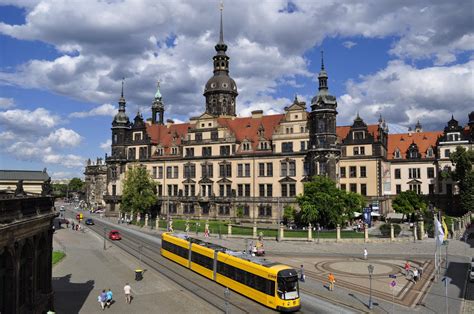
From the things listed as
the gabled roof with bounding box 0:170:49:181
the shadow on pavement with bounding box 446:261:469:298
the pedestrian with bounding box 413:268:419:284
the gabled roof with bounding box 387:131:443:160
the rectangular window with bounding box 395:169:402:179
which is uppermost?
the gabled roof with bounding box 387:131:443:160

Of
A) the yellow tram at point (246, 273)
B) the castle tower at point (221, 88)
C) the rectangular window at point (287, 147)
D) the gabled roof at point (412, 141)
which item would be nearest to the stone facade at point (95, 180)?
the castle tower at point (221, 88)

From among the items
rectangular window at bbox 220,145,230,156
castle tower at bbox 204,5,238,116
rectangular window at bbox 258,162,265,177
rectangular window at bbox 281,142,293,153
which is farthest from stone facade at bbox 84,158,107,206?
rectangular window at bbox 281,142,293,153

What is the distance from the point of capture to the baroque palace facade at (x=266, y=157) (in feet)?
239

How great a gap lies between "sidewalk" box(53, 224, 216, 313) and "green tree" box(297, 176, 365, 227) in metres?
25.8

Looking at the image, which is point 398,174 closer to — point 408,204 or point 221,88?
point 408,204

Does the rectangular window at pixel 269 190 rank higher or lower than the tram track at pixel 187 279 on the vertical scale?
higher

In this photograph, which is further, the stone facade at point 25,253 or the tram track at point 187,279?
the tram track at point 187,279

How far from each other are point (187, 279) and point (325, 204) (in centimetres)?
2939

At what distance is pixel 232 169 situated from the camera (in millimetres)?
79312

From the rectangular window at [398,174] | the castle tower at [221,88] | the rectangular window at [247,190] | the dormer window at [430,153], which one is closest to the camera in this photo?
the rectangular window at [247,190]

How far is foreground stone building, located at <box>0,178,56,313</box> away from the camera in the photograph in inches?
664

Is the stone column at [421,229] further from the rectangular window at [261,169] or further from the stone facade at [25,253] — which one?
the stone facade at [25,253]

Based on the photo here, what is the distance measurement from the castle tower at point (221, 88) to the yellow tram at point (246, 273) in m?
58.1

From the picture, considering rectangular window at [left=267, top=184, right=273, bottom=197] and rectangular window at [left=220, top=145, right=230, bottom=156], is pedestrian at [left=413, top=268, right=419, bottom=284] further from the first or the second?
rectangular window at [left=220, top=145, right=230, bottom=156]
